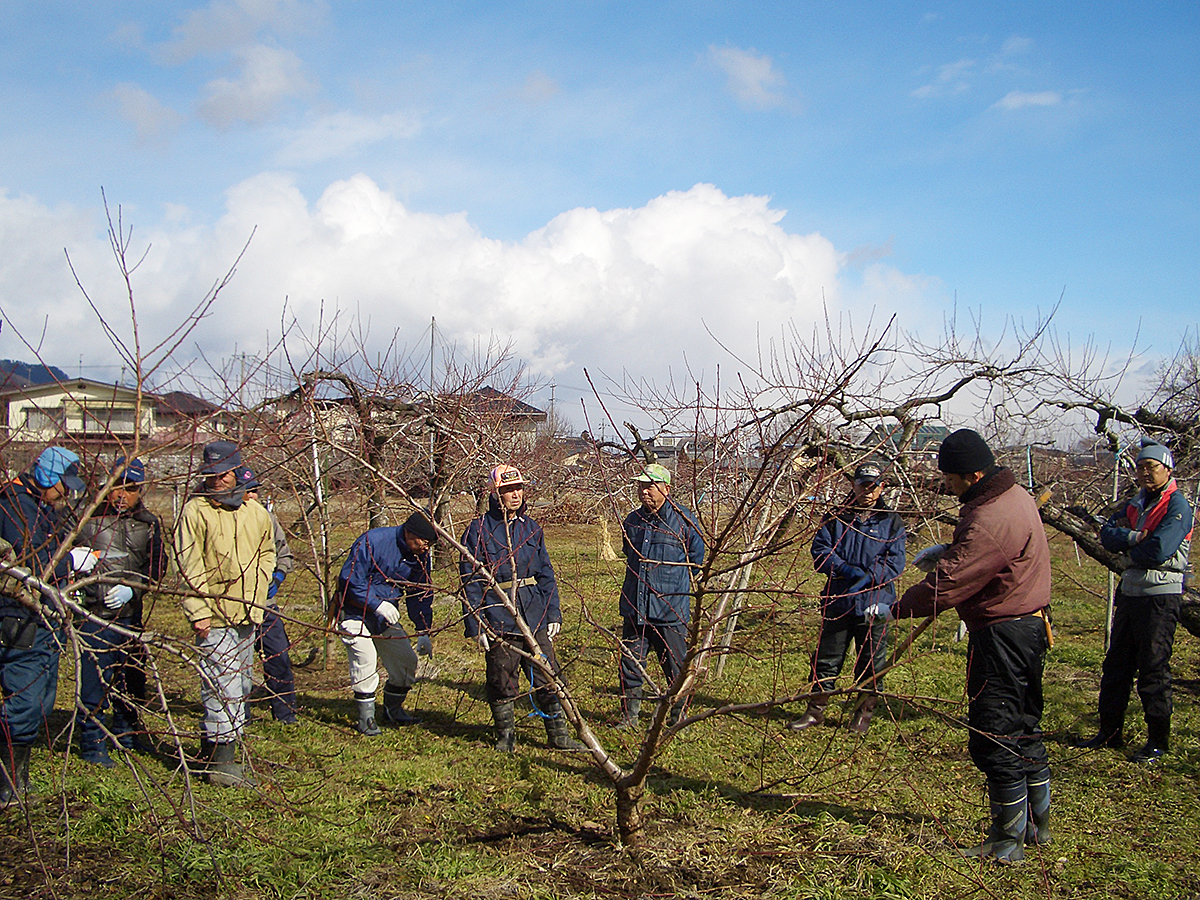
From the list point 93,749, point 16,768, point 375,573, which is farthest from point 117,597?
point 375,573

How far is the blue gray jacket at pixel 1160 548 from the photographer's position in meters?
4.73

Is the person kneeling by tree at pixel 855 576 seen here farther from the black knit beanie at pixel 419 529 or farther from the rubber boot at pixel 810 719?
the black knit beanie at pixel 419 529

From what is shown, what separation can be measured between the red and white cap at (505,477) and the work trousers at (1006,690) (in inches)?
101

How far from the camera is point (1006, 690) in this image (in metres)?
3.64

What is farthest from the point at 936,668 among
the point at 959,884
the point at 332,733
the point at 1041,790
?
the point at 332,733

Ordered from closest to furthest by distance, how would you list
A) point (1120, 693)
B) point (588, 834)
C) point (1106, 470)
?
point (588, 834)
point (1120, 693)
point (1106, 470)

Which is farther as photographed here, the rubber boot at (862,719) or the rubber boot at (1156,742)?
the rubber boot at (862,719)

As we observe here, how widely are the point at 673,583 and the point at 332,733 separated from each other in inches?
96.9

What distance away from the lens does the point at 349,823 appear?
4.02 meters

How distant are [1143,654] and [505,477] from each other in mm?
3847

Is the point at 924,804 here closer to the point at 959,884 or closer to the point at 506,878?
the point at 959,884

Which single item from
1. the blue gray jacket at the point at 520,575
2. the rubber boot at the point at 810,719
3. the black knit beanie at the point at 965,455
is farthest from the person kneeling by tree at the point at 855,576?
the blue gray jacket at the point at 520,575

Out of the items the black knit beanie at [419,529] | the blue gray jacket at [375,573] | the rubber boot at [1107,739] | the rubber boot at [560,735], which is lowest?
the rubber boot at [560,735]

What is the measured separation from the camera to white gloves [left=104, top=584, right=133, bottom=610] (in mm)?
4688
